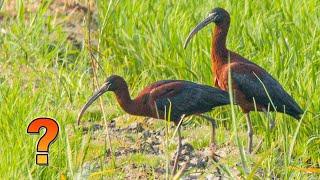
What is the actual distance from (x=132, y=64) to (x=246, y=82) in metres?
1.65

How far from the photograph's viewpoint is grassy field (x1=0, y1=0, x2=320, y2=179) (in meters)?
6.68

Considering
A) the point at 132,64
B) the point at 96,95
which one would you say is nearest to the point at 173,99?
the point at 96,95

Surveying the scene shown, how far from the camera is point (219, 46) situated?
748 cm

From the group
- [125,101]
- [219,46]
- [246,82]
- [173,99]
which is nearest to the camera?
[173,99]

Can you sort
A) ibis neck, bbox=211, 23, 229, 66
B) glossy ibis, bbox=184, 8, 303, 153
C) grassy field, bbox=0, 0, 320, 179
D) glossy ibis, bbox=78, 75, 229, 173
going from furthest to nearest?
ibis neck, bbox=211, 23, 229, 66 < glossy ibis, bbox=184, 8, 303, 153 < glossy ibis, bbox=78, 75, 229, 173 < grassy field, bbox=0, 0, 320, 179

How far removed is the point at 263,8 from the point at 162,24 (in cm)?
82

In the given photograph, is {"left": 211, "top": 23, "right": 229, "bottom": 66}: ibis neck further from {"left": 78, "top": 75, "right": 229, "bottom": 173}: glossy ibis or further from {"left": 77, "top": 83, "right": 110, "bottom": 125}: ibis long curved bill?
{"left": 77, "top": 83, "right": 110, "bottom": 125}: ibis long curved bill

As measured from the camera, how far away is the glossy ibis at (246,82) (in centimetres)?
702

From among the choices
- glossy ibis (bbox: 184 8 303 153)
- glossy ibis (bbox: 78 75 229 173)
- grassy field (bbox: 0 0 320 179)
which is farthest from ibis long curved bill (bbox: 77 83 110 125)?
glossy ibis (bbox: 184 8 303 153)

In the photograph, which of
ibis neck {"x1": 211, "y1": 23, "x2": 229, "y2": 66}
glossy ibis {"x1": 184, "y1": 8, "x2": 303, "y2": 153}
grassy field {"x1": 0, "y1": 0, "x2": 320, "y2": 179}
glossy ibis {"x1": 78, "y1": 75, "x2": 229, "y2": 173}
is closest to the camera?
grassy field {"x1": 0, "y1": 0, "x2": 320, "y2": 179}

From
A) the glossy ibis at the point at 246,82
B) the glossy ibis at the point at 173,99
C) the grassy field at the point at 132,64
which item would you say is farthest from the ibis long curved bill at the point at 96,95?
the glossy ibis at the point at 246,82

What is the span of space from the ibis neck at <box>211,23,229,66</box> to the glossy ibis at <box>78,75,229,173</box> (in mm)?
507

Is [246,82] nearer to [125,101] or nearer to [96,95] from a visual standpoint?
[125,101]

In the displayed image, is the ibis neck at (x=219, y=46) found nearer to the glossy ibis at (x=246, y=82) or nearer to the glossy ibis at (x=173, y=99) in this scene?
the glossy ibis at (x=246, y=82)
